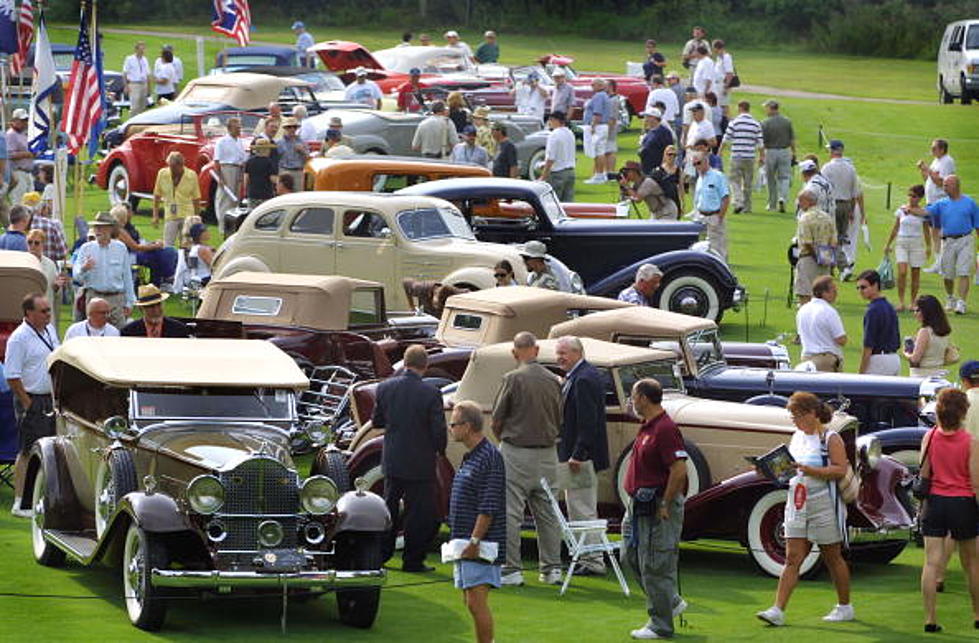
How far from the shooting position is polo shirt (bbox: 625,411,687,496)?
1206 cm

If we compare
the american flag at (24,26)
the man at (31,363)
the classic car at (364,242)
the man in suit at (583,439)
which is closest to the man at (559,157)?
the classic car at (364,242)

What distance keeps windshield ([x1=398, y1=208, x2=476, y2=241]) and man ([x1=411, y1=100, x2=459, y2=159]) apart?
25.0ft

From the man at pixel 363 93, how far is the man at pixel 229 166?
706 cm

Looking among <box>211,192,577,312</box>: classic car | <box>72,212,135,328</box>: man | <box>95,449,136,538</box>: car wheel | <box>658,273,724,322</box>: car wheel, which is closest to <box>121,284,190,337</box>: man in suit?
<box>72,212,135,328</box>: man

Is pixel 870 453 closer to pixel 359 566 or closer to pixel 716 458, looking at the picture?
A: pixel 716 458

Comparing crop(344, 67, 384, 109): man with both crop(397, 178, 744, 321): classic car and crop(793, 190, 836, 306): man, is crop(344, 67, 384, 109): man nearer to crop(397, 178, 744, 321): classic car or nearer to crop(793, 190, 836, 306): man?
crop(397, 178, 744, 321): classic car

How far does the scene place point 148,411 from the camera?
508 inches

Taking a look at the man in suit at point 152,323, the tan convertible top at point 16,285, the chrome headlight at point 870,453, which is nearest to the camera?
the chrome headlight at point 870,453

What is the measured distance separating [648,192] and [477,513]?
14560 mm

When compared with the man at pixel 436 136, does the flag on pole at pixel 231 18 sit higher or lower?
higher

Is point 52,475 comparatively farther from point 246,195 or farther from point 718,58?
point 718,58

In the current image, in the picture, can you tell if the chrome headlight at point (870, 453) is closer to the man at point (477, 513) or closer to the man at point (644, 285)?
the man at point (477, 513)

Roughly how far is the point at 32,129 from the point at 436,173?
5.72 meters

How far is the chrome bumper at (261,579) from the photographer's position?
37.9 feet
